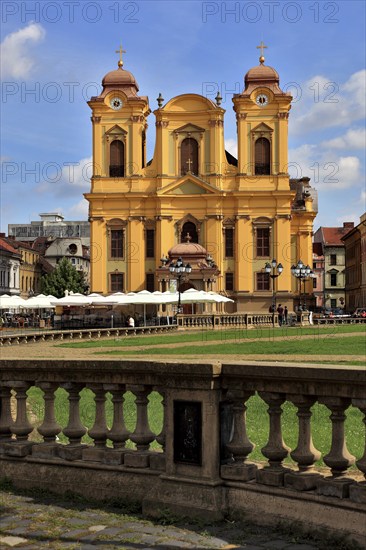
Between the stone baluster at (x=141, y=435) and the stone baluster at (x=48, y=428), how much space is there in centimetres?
94

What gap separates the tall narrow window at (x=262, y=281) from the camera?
81.1 meters

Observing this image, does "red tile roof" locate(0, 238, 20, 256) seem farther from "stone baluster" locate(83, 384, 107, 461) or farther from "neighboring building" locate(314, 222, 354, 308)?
"stone baluster" locate(83, 384, 107, 461)

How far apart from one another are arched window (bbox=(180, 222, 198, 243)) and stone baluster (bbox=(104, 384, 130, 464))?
248ft

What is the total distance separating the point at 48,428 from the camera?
26.8ft

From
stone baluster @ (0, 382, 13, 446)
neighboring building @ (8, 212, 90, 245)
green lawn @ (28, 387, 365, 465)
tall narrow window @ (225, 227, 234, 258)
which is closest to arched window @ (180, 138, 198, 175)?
tall narrow window @ (225, 227, 234, 258)

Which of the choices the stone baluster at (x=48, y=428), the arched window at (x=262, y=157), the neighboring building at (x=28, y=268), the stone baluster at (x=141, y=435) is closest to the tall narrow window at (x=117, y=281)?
the arched window at (x=262, y=157)

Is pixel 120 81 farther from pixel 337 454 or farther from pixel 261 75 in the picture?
pixel 337 454

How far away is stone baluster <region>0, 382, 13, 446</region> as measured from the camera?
8.48 metres

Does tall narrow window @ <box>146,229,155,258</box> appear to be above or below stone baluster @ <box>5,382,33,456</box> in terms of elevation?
above

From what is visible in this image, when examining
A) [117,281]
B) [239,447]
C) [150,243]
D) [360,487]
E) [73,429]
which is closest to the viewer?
[360,487]

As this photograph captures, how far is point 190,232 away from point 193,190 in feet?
13.5

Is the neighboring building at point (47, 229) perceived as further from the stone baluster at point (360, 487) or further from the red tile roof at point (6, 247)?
the stone baluster at point (360, 487)

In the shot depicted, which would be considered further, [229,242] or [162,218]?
[229,242]

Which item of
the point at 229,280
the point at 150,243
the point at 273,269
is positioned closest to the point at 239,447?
the point at 273,269
